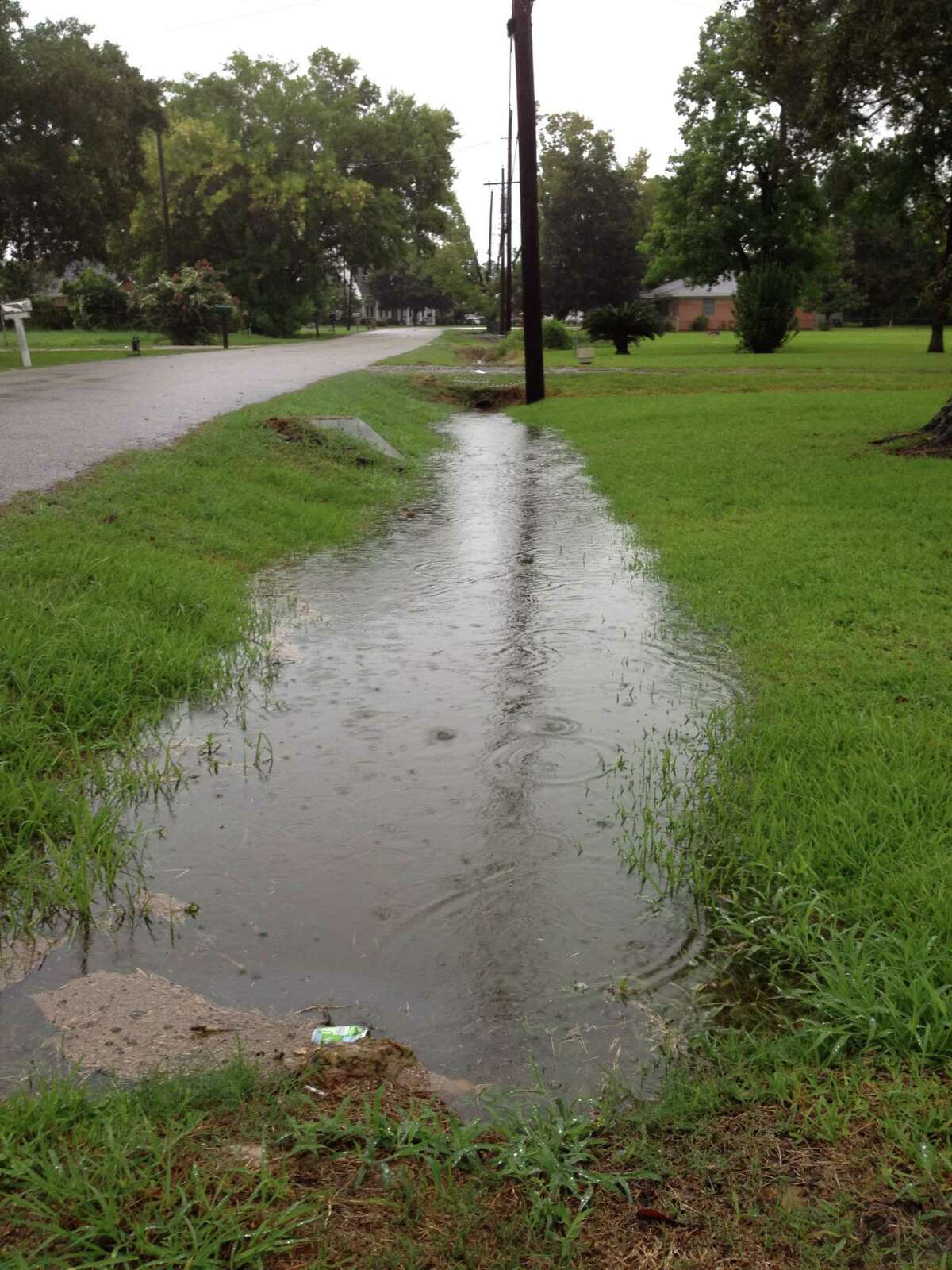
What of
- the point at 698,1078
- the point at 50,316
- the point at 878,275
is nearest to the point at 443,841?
the point at 698,1078

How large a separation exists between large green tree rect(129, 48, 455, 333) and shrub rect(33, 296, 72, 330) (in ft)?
14.3

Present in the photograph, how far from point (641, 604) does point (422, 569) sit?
6.14 ft

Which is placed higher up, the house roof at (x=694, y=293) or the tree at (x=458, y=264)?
the tree at (x=458, y=264)

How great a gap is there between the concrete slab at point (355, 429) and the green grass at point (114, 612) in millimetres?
1628

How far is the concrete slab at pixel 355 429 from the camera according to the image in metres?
12.7

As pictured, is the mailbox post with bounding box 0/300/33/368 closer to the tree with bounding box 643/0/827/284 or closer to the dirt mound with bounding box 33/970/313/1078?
the dirt mound with bounding box 33/970/313/1078

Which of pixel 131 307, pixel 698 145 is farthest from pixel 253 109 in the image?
pixel 698 145

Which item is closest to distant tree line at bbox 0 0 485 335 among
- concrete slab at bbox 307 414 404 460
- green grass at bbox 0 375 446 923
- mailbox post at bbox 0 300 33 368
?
mailbox post at bbox 0 300 33 368

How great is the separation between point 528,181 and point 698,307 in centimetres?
7251

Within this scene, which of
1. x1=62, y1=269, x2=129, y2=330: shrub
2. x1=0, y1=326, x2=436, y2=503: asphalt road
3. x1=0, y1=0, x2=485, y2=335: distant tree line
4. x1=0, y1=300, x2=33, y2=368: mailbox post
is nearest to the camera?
x1=0, y1=326, x2=436, y2=503: asphalt road

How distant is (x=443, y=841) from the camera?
3834mm

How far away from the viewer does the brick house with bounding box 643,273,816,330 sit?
8625 centimetres

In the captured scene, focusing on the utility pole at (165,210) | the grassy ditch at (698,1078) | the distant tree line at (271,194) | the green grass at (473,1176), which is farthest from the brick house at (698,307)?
the green grass at (473,1176)

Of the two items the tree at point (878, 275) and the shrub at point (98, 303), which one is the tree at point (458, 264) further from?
the shrub at point (98, 303)
